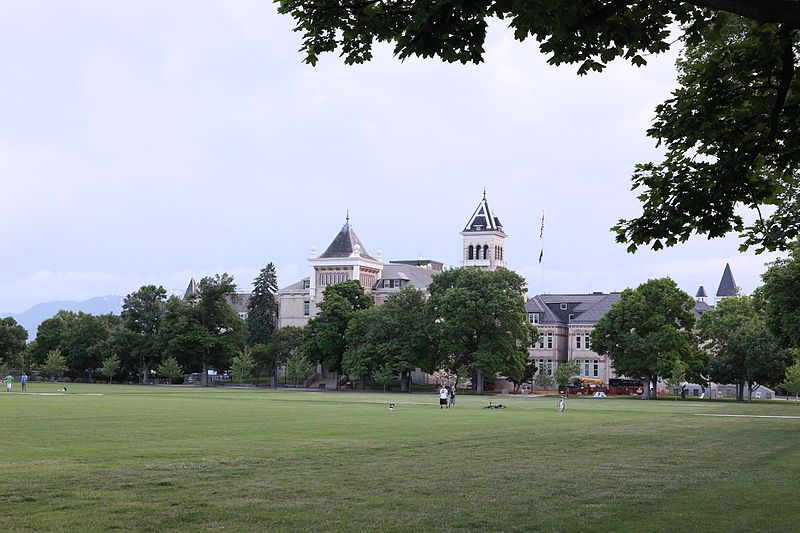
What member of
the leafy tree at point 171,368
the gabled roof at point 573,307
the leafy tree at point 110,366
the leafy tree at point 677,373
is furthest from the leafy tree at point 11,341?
the leafy tree at point 677,373

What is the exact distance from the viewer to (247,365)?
11631 centimetres

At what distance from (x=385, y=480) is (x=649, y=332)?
8167 centimetres

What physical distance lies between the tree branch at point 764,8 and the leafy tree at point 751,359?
288ft

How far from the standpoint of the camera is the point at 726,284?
170750 millimetres

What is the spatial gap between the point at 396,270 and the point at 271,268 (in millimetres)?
20883

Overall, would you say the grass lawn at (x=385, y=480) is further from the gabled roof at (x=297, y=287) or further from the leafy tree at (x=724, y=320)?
the gabled roof at (x=297, y=287)

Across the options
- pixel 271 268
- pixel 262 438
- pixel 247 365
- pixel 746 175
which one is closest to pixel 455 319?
pixel 247 365

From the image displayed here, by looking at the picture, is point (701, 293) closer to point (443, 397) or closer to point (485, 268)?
point (485, 268)

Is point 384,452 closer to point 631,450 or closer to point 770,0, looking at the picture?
point 631,450

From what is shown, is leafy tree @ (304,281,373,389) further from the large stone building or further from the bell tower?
the bell tower

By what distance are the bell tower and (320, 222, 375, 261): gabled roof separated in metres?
16.0

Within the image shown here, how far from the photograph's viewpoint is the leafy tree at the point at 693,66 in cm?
1161

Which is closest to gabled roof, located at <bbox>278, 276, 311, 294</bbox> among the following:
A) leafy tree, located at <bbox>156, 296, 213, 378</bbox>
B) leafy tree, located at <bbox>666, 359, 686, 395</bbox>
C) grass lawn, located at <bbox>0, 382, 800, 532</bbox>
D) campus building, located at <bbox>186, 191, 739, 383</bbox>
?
campus building, located at <bbox>186, 191, 739, 383</bbox>

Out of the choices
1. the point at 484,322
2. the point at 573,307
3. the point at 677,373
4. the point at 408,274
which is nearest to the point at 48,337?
the point at 408,274
